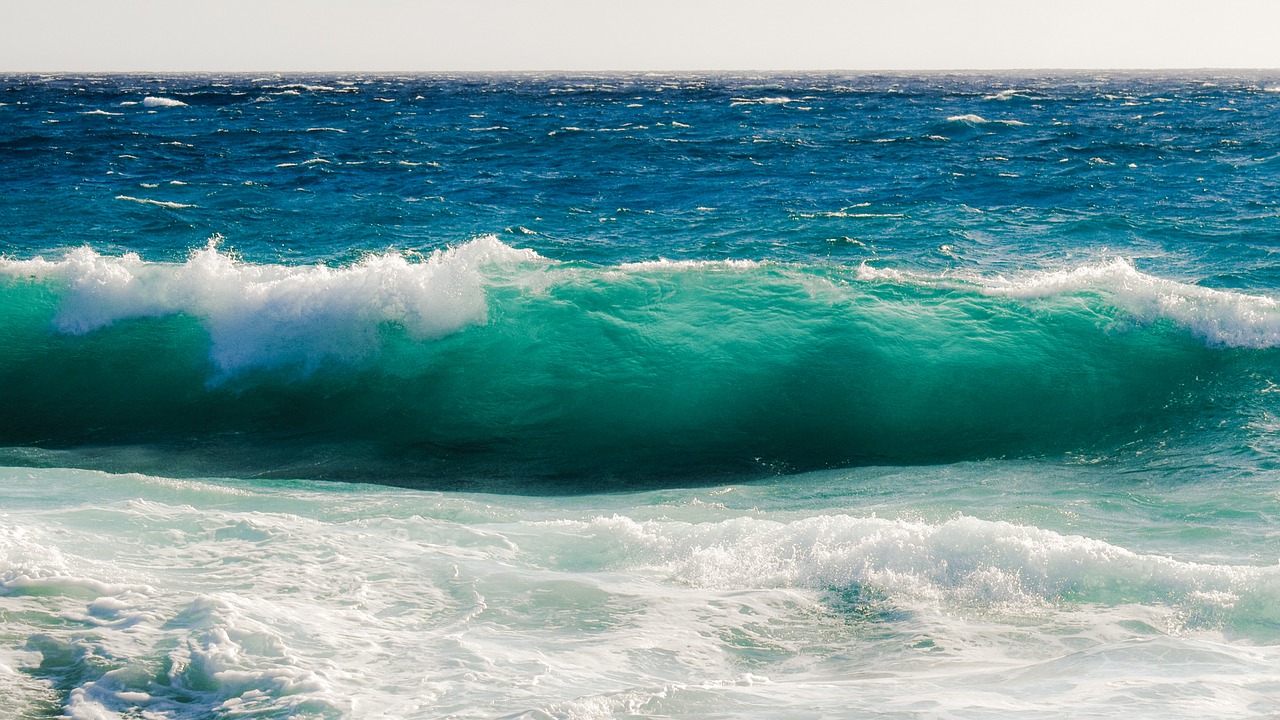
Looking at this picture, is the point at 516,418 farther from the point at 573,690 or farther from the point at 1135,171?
the point at 1135,171

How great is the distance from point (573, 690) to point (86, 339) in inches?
386

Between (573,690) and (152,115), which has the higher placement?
(152,115)

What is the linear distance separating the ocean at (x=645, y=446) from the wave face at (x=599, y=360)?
50 mm

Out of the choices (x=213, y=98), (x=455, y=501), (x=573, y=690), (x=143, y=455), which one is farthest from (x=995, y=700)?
(x=213, y=98)

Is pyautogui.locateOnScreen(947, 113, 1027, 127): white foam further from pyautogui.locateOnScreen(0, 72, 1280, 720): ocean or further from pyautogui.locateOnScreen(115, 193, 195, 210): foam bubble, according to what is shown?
pyautogui.locateOnScreen(115, 193, 195, 210): foam bubble

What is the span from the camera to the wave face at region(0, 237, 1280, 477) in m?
8.85

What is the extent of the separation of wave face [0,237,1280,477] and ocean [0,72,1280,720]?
0.05 meters

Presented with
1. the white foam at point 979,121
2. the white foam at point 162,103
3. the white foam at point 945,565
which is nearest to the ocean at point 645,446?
the white foam at point 945,565

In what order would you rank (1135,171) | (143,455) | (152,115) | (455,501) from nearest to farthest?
(455,501), (143,455), (1135,171), (152,115)

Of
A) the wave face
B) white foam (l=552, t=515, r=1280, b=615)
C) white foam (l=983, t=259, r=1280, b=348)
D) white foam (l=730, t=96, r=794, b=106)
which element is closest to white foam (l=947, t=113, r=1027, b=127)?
white foam (l=730, t=96, r=794, b=106)

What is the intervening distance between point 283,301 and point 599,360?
373cm

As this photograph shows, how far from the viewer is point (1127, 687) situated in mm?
3779

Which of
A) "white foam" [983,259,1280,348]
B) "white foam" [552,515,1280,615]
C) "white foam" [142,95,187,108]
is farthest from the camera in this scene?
"white foam" [142,95,187,108]

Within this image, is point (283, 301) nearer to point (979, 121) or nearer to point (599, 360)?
point (599, 360)
